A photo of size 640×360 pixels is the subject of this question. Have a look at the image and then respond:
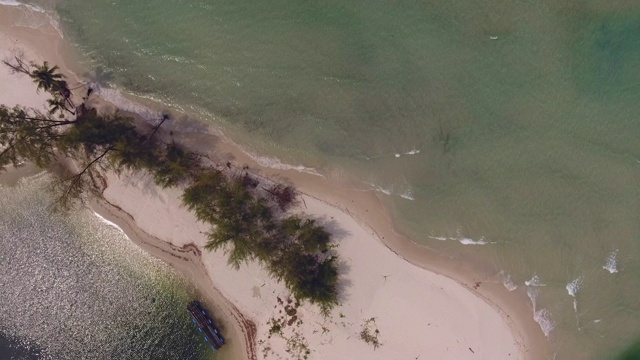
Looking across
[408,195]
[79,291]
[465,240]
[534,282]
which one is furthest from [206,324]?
[534,282]

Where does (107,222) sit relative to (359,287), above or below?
above

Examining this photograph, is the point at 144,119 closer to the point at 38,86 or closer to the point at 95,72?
the point at 95,72

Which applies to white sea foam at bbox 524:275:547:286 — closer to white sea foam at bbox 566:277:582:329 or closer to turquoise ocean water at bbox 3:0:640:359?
turquoise ocean water at bbox 3:0:640:359

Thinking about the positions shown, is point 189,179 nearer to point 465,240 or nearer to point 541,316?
point 465,240

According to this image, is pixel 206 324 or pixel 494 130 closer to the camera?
pixel 494 130

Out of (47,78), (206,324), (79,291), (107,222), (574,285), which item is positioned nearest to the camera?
(47,78)

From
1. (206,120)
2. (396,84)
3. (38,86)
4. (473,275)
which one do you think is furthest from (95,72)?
(473,275)
